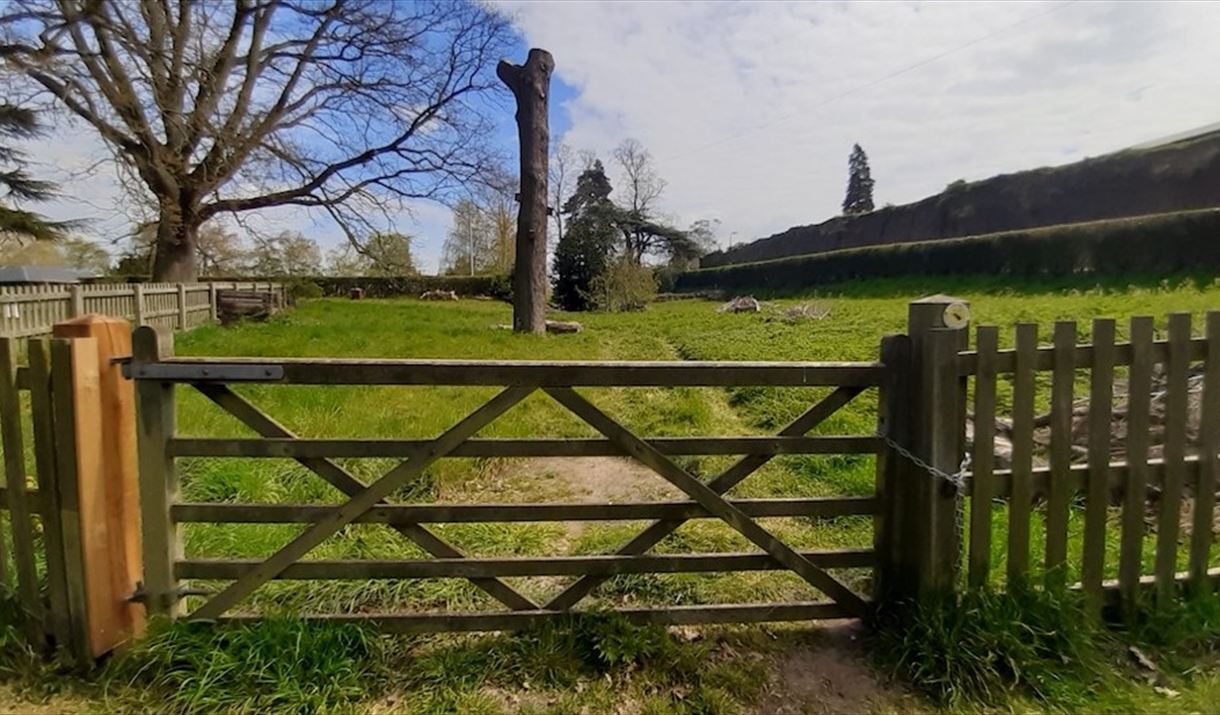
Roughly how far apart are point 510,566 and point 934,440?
71.4 inches

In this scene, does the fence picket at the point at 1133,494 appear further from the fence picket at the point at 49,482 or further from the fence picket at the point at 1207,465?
the fence picket at the point at 49,482

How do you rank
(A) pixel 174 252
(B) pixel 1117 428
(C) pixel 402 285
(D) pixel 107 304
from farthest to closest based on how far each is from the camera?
(C) pixel 402 285 → (A) pixel 174 252 → (D) pixel 107 304 → (B) pixel 1117 428

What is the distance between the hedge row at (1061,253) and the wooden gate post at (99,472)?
1852 cm

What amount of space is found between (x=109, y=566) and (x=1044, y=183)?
1269 inches

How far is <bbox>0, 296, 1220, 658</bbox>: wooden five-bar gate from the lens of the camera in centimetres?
230

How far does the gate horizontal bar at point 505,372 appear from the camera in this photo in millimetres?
2334

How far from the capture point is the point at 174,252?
18297 millimetres

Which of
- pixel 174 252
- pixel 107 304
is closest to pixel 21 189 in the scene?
pixel 174 252

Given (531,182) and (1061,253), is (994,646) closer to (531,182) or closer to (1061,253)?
(531,182)

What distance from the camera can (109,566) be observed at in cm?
234

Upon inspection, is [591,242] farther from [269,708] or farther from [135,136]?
[269,708]

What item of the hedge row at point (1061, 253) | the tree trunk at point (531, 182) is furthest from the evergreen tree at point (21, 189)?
the hedge row at point (1061, 253)

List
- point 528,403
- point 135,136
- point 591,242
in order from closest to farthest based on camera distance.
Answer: point 528,403
point 135,136
point 591,242

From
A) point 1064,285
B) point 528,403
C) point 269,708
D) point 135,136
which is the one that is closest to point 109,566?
point 269,708
